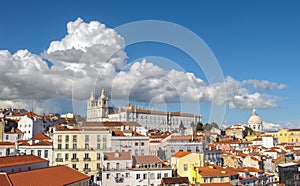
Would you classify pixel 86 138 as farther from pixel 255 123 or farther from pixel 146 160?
pixel 255 123

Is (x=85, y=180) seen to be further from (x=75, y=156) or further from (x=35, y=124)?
(x=35, y=124)

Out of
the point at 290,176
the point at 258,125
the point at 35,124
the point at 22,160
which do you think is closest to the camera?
the point at 22,160

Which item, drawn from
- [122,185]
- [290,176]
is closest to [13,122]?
[122,185]

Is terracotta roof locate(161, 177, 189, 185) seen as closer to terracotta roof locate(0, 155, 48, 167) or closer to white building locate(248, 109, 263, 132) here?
terracotta roof locate(0, 155, 48, 167)

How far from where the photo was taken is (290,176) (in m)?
21.6

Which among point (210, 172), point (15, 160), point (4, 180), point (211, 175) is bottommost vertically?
point (211, 175)

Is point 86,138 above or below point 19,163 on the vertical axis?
above

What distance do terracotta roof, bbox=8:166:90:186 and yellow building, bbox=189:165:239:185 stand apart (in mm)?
7604

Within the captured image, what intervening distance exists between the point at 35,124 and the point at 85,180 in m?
28.5

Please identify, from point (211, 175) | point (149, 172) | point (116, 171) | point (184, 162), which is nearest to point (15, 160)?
point (116, 171)

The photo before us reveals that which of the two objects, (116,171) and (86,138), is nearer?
(116,171)

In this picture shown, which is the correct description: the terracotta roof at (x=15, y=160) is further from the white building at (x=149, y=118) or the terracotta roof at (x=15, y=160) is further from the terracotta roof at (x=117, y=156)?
the white building at (x=149, y=118)

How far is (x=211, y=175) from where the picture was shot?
21.8 meters

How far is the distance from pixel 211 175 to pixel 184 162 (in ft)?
9.11
